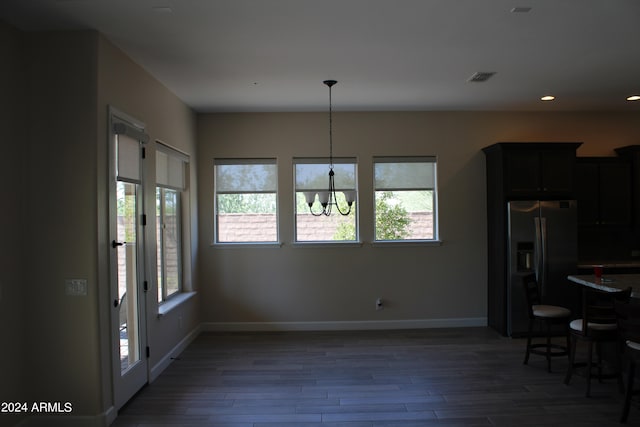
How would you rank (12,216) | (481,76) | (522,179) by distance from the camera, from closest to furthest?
(12,216), (481,76), (522,179)

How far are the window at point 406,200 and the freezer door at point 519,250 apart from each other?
39.7 inches

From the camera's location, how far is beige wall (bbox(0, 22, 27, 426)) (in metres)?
2.77

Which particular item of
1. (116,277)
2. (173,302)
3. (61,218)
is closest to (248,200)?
(173,302)

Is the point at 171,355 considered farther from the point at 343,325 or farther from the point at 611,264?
the point at 611,264

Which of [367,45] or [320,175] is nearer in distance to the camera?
[367,45]

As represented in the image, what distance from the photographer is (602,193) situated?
5.49 metres

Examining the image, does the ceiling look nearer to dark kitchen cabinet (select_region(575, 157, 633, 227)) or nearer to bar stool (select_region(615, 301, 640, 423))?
dark kitchen cabinet (select_region(575, 157, 633, 227))

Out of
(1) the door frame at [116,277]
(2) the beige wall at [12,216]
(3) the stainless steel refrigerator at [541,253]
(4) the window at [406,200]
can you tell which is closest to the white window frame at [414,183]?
(4) the window at [406,200]

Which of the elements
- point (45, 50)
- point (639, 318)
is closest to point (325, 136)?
point (45, 50)

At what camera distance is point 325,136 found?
5.59 m

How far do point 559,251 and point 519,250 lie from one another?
1.64 ft

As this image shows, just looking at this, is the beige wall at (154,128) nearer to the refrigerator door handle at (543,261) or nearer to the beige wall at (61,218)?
the beige wall at (61,218)

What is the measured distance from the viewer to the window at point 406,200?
222 inches

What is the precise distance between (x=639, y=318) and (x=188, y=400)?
3.56m
